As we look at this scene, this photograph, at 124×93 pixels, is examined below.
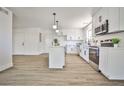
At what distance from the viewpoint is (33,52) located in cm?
1180

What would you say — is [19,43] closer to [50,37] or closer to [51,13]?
[50,37]

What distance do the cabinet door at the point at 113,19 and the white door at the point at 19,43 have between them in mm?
8780

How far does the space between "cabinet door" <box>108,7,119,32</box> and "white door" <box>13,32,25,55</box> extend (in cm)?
878

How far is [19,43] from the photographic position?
1205 cm

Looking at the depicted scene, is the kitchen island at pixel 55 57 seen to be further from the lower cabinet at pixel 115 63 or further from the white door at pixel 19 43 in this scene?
the white door at pixel 19 43

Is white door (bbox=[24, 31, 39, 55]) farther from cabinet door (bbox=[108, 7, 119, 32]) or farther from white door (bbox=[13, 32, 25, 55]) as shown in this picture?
cabinet door (bbox=[108, 7, 119, 32])

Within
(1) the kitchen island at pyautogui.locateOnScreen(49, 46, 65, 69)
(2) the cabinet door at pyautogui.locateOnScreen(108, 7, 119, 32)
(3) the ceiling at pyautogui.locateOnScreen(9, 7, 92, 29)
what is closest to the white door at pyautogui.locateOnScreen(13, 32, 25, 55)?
(3) the ceiling at pyautogui.locateOnScreen(9, 7, 92, 29)

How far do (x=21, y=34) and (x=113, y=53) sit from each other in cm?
960

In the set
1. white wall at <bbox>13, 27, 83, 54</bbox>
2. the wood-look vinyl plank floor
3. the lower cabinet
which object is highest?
white wall at <bbox>13, 27, 83, 54</bbox>

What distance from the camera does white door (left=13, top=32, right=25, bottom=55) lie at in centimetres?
1202

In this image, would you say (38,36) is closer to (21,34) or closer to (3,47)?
(21,34)

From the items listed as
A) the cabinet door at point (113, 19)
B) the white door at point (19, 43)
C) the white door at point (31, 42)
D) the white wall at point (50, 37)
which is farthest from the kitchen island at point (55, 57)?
the white door at point (19, 43)
